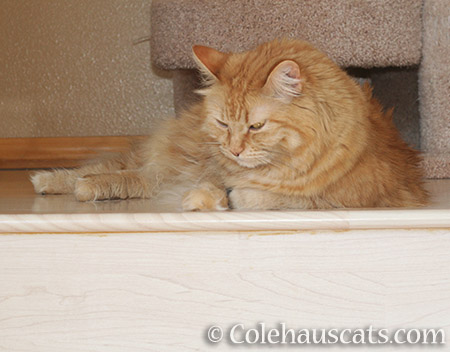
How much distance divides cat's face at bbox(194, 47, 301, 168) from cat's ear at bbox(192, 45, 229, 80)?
0.06 m

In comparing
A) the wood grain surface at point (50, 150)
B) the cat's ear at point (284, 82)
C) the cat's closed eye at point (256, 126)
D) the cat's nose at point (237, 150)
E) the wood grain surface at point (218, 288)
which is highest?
the cat's ear at point (284, 82)

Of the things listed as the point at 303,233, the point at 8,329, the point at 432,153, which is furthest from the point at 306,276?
the point at 432,153

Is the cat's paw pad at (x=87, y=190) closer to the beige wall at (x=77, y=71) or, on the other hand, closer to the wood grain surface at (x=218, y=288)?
the wood grain surface at (x=218, y=288)

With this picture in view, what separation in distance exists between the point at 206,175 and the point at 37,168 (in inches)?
58.5

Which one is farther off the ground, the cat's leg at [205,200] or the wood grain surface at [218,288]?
the cat's leg at [205,200]

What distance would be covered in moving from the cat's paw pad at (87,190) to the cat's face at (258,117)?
40 centimetres

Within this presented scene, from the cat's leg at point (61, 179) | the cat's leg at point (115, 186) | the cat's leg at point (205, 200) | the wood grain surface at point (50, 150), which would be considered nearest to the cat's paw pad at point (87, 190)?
the cat's leg at point (115, 186)

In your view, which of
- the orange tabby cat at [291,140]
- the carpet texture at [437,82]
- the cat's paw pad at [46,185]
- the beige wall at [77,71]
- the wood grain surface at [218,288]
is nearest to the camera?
the wood grain surface at [218,288]

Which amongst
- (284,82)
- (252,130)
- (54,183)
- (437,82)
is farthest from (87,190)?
(437,82)

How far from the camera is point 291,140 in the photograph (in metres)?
1.22

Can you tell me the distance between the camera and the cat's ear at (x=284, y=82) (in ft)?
3.80

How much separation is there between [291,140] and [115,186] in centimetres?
56

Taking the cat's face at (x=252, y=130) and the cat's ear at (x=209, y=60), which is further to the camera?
the cat's ear at (x=209, y=60)

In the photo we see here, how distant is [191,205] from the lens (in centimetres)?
121
